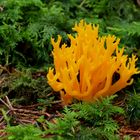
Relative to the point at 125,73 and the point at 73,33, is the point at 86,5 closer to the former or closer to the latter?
the point at 73,33

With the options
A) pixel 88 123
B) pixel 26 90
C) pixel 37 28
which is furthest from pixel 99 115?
pixel 37 28

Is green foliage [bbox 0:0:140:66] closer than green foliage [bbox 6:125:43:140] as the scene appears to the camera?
No

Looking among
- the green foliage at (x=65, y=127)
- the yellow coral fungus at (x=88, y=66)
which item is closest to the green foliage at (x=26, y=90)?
the yellow coral fungus at (x=88, y=66)

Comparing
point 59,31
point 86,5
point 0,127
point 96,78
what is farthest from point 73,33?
point 0,127

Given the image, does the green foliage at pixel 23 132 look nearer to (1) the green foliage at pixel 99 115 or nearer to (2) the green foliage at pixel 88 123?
(2) the green foliage at pixel 88 123

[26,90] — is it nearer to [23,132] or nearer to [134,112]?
[23,132]

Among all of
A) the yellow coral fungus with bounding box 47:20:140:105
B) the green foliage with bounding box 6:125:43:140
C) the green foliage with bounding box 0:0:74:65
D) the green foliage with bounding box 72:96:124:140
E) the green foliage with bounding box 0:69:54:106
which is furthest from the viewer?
the green foliage with bounding box 0:0:74:65

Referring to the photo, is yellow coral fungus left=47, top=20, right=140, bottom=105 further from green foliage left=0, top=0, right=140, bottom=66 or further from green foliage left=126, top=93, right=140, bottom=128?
green foliage left=0, top=0, right=140, bottom=66

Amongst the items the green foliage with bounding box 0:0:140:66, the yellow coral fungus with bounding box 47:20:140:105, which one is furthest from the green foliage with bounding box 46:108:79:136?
the green foliage with bounding box 0:0:140:66
